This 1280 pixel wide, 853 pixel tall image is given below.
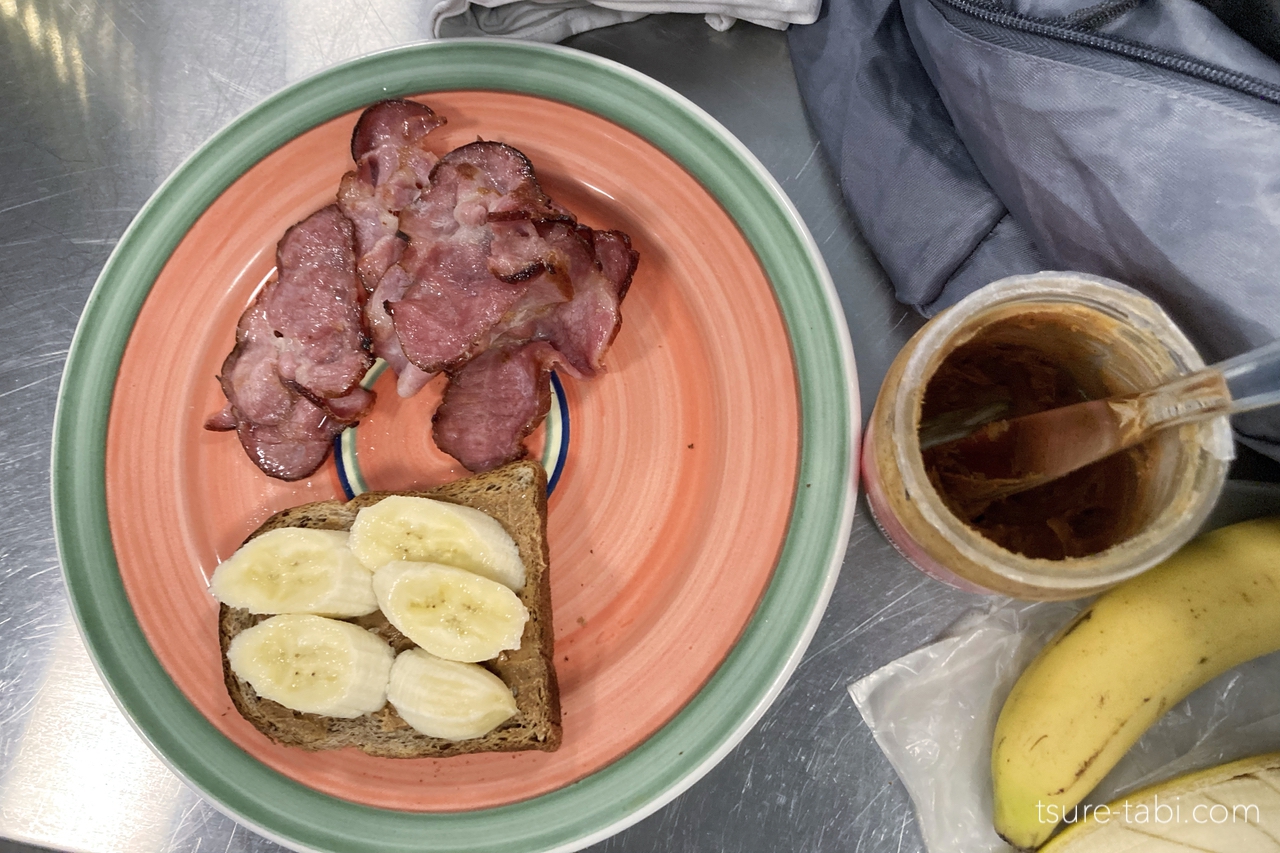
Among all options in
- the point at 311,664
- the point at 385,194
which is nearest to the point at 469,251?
the point at 385,194

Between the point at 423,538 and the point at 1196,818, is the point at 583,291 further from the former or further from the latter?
the point at 1196,818

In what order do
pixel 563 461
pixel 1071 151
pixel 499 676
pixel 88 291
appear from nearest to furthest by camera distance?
pixel 1071 151
pixel 499 676
pixel 563 461
pixel 88 291

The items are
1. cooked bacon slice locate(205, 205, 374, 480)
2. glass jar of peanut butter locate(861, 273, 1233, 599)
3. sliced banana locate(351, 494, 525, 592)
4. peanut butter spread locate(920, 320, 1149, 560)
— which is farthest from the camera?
cooked bacon slice locate(205, 205, 374, 480)

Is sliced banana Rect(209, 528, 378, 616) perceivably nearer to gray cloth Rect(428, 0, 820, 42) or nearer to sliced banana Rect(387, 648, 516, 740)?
sliced banana Rect(387, 648, 516, 740)

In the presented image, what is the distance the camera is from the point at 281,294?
3.31 feet

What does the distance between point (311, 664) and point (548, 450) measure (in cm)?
39

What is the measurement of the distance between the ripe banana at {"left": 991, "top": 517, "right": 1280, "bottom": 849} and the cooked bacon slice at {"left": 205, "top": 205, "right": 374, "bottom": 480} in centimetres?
97

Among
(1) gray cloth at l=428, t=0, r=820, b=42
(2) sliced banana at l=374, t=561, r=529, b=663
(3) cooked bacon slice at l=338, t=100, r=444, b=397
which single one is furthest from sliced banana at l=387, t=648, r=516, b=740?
(1) gray cloth at l=428, t=0, r=820, b=42

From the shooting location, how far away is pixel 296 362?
1.00 m

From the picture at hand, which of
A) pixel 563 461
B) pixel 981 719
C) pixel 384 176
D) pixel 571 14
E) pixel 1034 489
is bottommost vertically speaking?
pixel 981 719

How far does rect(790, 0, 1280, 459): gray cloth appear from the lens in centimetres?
75

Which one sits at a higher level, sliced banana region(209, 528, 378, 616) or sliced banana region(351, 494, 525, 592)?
sliced banana region(351, 494, 525, 592)

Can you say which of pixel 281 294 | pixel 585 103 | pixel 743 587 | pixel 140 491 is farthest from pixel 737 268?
pixel 140 491
